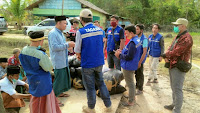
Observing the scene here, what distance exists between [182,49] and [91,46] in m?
1.65

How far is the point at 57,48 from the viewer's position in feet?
10.2

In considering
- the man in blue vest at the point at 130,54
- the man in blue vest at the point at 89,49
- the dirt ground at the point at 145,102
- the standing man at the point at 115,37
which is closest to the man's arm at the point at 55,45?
the man in blue vest at the point at 89,49

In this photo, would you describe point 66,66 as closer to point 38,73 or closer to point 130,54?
point 38,73

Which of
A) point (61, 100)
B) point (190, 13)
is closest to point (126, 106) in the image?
point (61, 100)

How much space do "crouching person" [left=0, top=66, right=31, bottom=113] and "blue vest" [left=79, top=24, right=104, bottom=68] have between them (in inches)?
45.5

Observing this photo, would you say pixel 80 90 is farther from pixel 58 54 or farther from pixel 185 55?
pixel 185 55

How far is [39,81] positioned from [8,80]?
0.79m

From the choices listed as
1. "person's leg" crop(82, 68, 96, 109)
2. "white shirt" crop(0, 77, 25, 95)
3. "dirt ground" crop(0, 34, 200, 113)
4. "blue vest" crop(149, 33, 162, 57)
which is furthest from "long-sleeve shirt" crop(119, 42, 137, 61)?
"white shirt" crop(0, 77, 25, 95)

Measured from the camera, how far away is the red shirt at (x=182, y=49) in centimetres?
302

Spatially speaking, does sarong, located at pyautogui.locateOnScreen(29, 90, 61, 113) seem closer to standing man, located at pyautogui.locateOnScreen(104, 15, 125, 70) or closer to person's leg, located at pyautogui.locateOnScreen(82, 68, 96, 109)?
person's leg, located at pyautogui.locateOnScreen(82, 68, 96, 109)

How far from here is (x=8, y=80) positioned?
286cm

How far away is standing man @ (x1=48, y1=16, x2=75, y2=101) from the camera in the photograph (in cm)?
315

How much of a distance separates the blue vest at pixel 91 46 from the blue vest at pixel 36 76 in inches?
28.5

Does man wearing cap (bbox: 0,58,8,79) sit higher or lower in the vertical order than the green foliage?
lower
